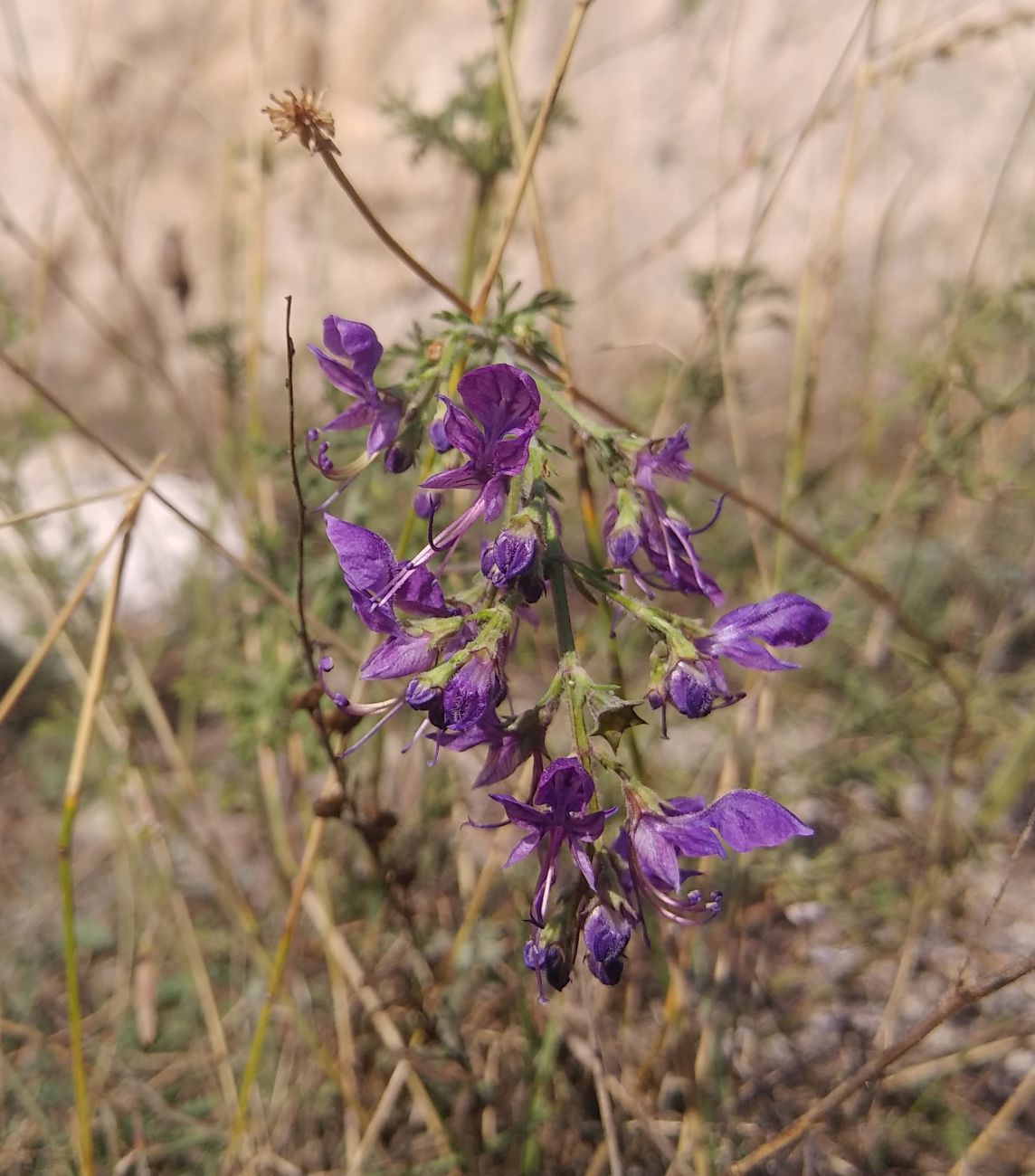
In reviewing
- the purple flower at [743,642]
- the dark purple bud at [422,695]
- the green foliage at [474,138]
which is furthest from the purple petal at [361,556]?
the green foliage at [474,138]

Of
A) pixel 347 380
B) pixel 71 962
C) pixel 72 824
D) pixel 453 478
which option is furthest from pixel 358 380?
pixel 71 962

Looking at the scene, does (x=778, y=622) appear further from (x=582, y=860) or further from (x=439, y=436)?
(x=439, y=436)

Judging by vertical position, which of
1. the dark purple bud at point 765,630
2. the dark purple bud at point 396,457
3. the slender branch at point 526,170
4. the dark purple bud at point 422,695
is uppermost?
the slender branch at point 526,170

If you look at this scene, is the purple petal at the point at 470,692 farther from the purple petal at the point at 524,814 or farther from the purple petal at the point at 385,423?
the purple petal at the point at 385,423

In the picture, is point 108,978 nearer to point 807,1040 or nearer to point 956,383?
point 807,1040

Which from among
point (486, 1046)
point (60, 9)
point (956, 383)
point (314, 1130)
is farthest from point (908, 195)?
point (60, 9)
